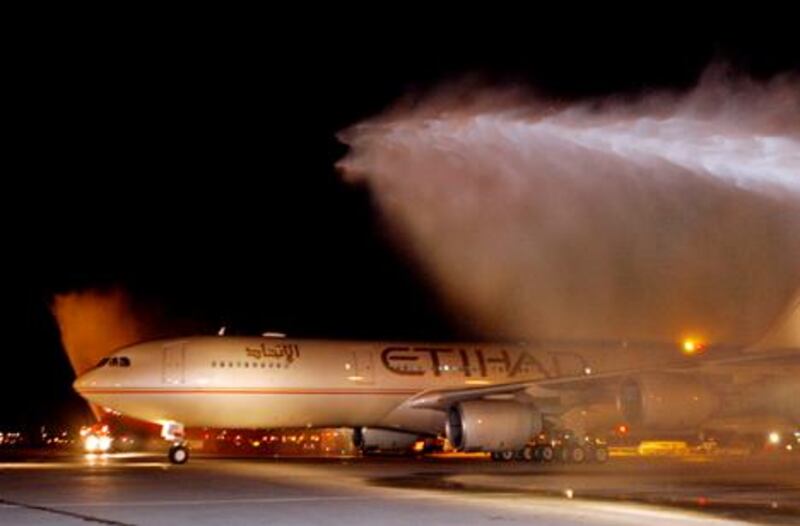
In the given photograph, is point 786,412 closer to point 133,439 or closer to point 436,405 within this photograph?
point 436,405

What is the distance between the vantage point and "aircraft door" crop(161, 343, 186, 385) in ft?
113

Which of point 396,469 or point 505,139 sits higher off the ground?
point 505,139

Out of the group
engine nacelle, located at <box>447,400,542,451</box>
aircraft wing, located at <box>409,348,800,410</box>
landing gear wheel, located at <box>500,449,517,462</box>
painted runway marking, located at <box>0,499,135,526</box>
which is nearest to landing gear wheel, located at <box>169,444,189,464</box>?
aircraft wing, located at <box>409,348,800,410</box>

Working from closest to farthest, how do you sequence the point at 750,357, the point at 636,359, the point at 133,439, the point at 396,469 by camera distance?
the point at 396,469, the point at 750,357, the point at 636,359, the point at 133,439

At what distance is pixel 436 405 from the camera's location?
1492 inches

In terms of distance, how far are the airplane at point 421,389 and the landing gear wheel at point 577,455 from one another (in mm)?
47

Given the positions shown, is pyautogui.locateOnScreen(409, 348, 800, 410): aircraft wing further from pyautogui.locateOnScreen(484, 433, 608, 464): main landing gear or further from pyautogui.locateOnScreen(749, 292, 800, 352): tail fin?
pyautogui.locateOnScreen(484, 433, 608, 464): main landing gear

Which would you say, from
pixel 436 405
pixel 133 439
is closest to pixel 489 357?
pixel 436 405

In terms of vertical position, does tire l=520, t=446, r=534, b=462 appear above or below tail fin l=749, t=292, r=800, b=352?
below

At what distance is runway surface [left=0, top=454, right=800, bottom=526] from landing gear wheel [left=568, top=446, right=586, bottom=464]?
563 cm

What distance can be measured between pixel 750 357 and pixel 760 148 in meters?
13.3

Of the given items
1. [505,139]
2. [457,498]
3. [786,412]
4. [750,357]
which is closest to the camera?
[457,498]

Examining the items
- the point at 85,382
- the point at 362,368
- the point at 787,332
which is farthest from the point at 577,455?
the point at 85,382

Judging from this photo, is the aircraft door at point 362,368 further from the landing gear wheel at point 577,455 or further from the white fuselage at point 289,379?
the landing gear wheel at point 577,455
